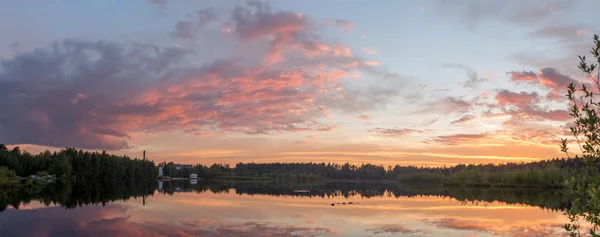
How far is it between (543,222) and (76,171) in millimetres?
124999

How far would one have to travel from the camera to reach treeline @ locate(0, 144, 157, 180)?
354ft

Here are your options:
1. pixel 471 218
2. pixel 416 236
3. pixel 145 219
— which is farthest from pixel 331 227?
pixel 471 218

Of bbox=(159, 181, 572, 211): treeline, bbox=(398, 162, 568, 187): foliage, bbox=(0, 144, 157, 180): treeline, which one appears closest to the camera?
bbox=(159, 181, 572, 211): treeline

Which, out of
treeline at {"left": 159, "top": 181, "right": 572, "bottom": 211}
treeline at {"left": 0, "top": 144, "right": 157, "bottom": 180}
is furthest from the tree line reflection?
treeline at {"left": 0, "top": 144, "right": 157, "bottom": 180}

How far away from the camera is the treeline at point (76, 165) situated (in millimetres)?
108000

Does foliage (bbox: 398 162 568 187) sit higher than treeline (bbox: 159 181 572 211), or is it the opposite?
foliage (bbox: 398 162 568 187)

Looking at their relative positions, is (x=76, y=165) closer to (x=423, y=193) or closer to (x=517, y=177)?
(x=423, y=193)

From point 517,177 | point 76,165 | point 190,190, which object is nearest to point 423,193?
point 190,190

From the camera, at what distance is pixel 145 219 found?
2614cm

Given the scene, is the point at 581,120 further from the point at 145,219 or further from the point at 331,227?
the point at 145,219

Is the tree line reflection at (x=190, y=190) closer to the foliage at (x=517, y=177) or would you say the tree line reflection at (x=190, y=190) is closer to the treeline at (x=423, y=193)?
the treeline at (x=423, y=193)

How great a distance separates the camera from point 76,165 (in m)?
129

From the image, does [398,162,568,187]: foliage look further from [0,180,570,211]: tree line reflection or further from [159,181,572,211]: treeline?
[0,180,570,211]: tree line reflection

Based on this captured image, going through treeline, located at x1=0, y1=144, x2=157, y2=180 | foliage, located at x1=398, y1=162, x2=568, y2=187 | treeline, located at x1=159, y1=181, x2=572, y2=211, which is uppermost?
treeline, located at x1=0, y1=144, x2=157, y2=180
